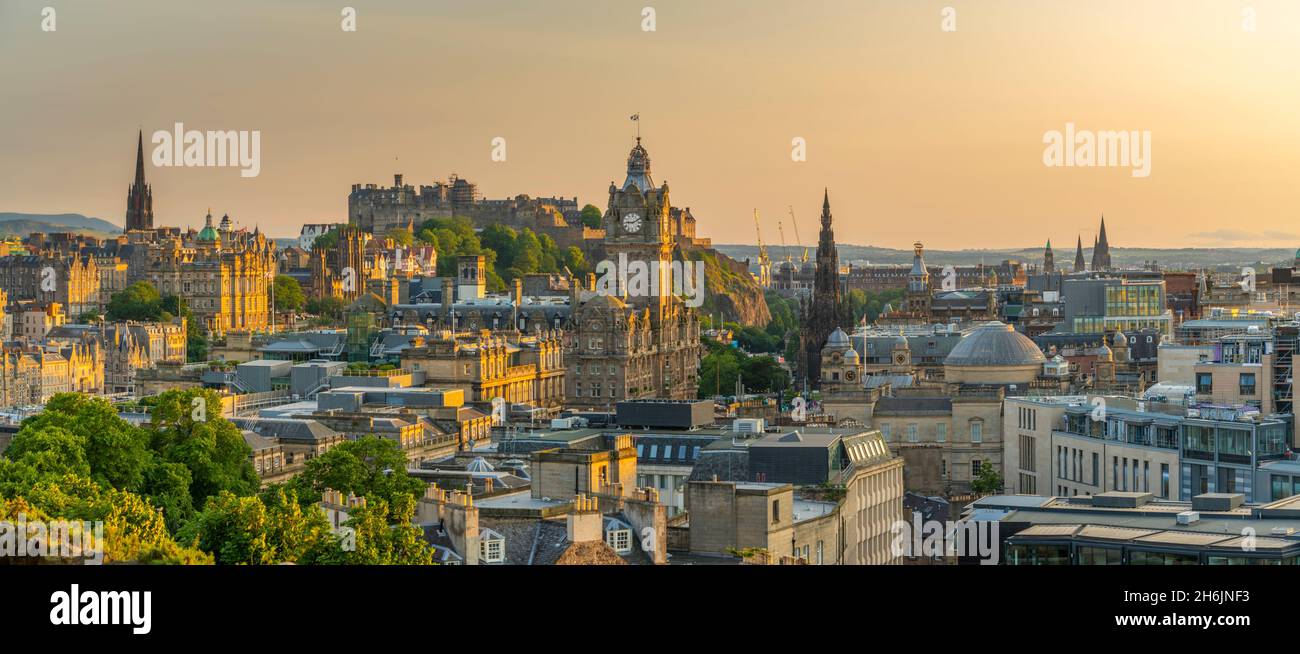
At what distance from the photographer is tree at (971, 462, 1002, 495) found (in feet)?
198

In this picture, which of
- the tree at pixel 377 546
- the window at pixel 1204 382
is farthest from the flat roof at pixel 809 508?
the window at pixel 1204 382

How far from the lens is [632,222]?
101m

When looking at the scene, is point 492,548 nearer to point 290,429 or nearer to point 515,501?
point 515,501

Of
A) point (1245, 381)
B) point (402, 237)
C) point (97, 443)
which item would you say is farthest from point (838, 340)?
point (402, 237)

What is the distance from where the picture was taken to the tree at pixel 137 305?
13762 centimetres

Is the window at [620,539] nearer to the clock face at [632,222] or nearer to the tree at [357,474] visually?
the tree at [357,474]

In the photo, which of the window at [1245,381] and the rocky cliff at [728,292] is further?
the rocky cliff at [728,292]

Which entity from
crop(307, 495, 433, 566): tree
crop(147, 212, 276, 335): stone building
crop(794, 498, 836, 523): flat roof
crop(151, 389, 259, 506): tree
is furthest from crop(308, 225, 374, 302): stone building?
crop(307, 495, 433, 566): tree

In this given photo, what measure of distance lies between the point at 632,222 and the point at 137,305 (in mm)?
52170

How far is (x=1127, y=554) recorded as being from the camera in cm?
2838
